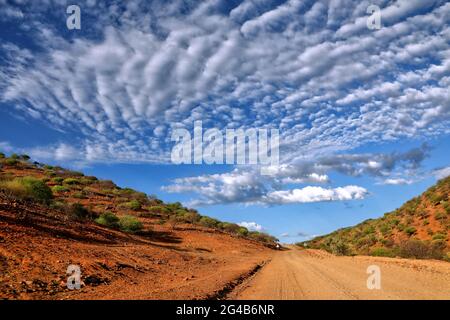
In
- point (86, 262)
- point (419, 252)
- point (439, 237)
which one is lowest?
point (419, 252)

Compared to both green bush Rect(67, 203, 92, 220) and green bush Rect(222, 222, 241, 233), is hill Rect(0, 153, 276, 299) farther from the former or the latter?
green bush Rect(222, 222, 241, 233)

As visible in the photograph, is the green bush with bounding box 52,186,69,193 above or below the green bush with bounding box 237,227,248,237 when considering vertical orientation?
above

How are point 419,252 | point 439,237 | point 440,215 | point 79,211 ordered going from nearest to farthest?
point 419,252, point 79,211, point 439,237, point 440,215

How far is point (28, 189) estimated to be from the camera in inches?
1164

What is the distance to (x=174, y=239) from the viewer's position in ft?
119

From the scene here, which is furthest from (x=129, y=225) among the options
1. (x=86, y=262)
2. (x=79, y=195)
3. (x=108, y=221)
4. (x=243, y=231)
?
(x=243, y=231)

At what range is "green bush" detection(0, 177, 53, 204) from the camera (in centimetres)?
2758

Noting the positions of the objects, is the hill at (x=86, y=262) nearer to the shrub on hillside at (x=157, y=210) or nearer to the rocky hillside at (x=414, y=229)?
the shrub on hillside at (x=157, y=210)

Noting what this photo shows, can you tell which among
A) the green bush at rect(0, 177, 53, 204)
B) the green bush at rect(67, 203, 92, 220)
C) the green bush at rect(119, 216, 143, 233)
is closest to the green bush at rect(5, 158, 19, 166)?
the green bush at rect(67, 203, 92, 220)

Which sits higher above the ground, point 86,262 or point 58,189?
point 58,189

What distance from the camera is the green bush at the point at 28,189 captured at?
27.6 m

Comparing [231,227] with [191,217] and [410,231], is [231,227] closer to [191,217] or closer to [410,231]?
[191,217]

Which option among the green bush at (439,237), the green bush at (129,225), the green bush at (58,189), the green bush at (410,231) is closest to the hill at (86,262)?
the green bush at (129,225)
